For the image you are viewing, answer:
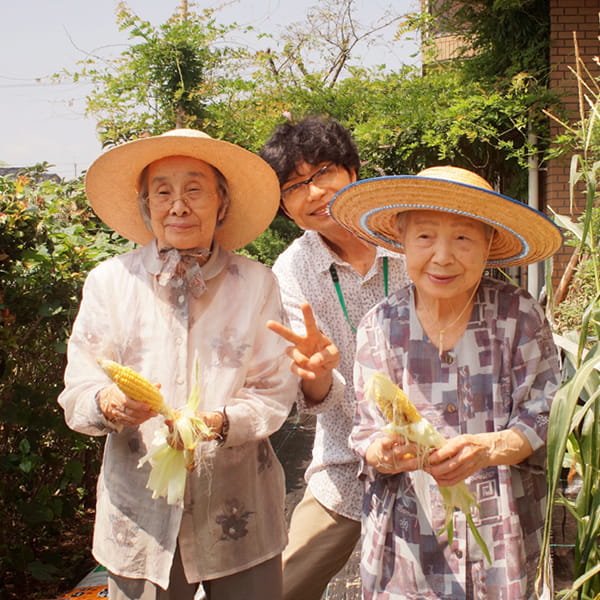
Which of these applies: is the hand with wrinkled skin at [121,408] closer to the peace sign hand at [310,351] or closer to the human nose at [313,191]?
the peace sign hand at [310,351]

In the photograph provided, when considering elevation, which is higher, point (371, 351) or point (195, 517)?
point (371, 351)

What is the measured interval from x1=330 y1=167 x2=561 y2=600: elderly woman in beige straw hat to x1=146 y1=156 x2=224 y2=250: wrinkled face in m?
0.46

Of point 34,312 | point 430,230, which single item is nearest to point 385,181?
point 430,230

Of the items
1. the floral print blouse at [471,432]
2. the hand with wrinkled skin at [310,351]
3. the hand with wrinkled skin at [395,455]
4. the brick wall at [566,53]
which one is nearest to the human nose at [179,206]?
the hand with wrinkled skin at [310,351]

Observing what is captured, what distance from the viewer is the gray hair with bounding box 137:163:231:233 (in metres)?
2.17

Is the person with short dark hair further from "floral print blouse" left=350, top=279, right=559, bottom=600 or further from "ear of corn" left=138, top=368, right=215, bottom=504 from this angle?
"ear of corn" left=138, top=368, right=215, bottom=504

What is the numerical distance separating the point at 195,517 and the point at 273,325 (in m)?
0.60

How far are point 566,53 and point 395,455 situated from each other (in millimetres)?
7304

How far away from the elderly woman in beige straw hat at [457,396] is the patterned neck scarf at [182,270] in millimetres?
509

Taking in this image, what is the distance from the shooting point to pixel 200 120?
463 inches

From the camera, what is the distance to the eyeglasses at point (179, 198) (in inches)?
81.0

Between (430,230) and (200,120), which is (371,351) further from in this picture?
(200,120)

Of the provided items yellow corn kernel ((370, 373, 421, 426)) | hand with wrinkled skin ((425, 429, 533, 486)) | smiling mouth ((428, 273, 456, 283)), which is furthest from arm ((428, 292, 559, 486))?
smiling mouth ((428, 273, 456, 283))

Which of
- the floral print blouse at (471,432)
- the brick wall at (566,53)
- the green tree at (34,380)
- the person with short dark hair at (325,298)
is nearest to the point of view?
the floral print blouse at (471,432)
